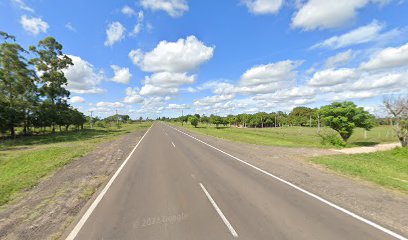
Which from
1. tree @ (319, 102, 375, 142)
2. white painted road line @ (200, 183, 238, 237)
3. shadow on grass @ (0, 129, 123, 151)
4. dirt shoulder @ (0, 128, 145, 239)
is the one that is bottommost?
dirt shoulder @ (0, 128, 145, 239)

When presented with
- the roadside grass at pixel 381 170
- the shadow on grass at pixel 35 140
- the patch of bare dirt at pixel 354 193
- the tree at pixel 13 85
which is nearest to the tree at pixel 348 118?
the roadside grass at pixel 381 170

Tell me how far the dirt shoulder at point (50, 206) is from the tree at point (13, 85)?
30502mm

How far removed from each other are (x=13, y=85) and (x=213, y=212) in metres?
42.0

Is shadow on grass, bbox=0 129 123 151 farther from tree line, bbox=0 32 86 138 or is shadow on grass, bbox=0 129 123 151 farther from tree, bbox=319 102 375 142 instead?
tree, bbox=319 102 375 142

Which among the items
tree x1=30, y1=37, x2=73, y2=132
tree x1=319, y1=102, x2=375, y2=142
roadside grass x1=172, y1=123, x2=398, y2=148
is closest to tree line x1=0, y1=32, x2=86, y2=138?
tree x1=30, y1=37, x2=73, y2=132

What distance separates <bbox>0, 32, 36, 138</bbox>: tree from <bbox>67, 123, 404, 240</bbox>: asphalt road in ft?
111

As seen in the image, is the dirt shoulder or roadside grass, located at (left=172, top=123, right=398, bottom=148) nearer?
the dirt shoulder

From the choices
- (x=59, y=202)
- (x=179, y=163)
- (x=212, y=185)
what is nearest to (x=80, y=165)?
(x=179, y=163)

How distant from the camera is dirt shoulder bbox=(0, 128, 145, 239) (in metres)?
5.30

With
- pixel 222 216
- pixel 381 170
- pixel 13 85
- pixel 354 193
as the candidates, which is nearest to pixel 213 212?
pixel 222 216

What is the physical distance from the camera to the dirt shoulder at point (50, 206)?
5301 mm

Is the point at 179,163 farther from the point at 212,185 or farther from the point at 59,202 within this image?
the point at 59,202

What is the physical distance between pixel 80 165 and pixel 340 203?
12844mm

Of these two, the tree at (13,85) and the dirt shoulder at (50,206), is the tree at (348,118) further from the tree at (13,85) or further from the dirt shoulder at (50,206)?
the tree at (13,85)
